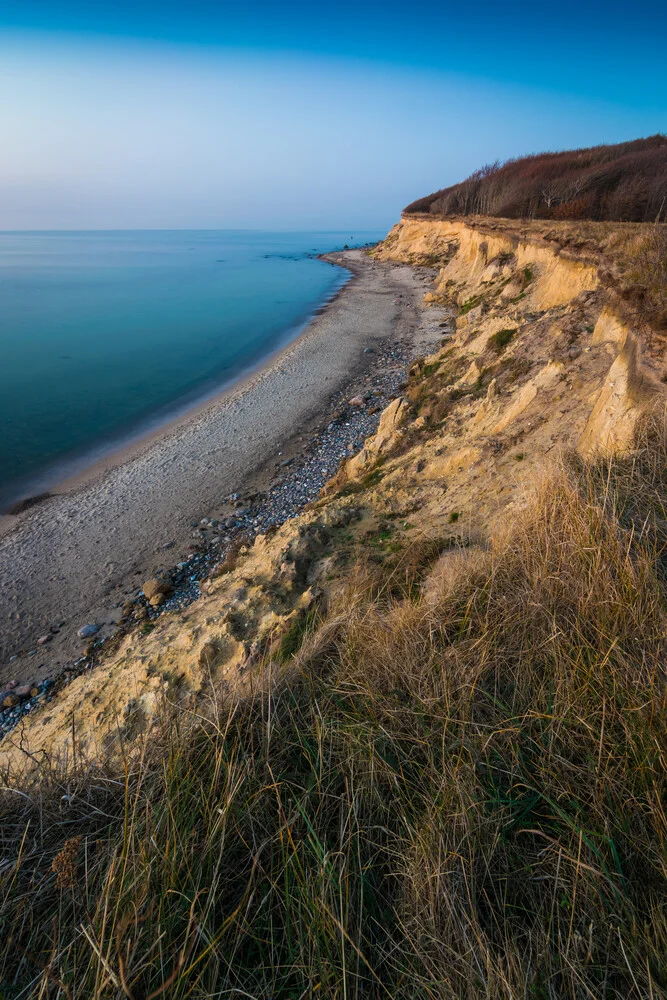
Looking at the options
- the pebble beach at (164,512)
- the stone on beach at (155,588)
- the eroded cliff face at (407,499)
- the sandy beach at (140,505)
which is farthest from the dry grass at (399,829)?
the sandy beach at (140,505)

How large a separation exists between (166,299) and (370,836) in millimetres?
42833

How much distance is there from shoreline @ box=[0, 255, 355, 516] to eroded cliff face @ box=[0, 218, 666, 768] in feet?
21.1

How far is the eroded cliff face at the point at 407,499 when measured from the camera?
421 centimetres

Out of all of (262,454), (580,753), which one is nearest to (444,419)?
(262,454)

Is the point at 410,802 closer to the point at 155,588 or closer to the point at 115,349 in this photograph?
the point at 155,588

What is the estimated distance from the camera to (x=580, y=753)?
6.72 ft

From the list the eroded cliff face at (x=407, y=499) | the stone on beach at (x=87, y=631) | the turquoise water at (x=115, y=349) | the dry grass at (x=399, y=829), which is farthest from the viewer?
the turquoise water at (x=115, y=349)

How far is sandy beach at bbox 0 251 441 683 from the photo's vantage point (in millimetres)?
7410

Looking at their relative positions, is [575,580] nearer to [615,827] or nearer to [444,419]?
[615,827]

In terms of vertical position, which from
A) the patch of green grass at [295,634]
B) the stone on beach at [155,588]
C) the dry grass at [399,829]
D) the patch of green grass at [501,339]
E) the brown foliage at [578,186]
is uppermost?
the brown foliage at [578,186]

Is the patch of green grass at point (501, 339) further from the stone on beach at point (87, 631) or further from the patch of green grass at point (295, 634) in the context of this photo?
the stone on beach at point (87, 631)

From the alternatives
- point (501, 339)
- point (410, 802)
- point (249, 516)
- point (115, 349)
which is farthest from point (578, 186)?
point (410, 802)

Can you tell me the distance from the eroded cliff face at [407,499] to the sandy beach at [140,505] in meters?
1.73

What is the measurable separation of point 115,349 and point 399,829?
26.9m
